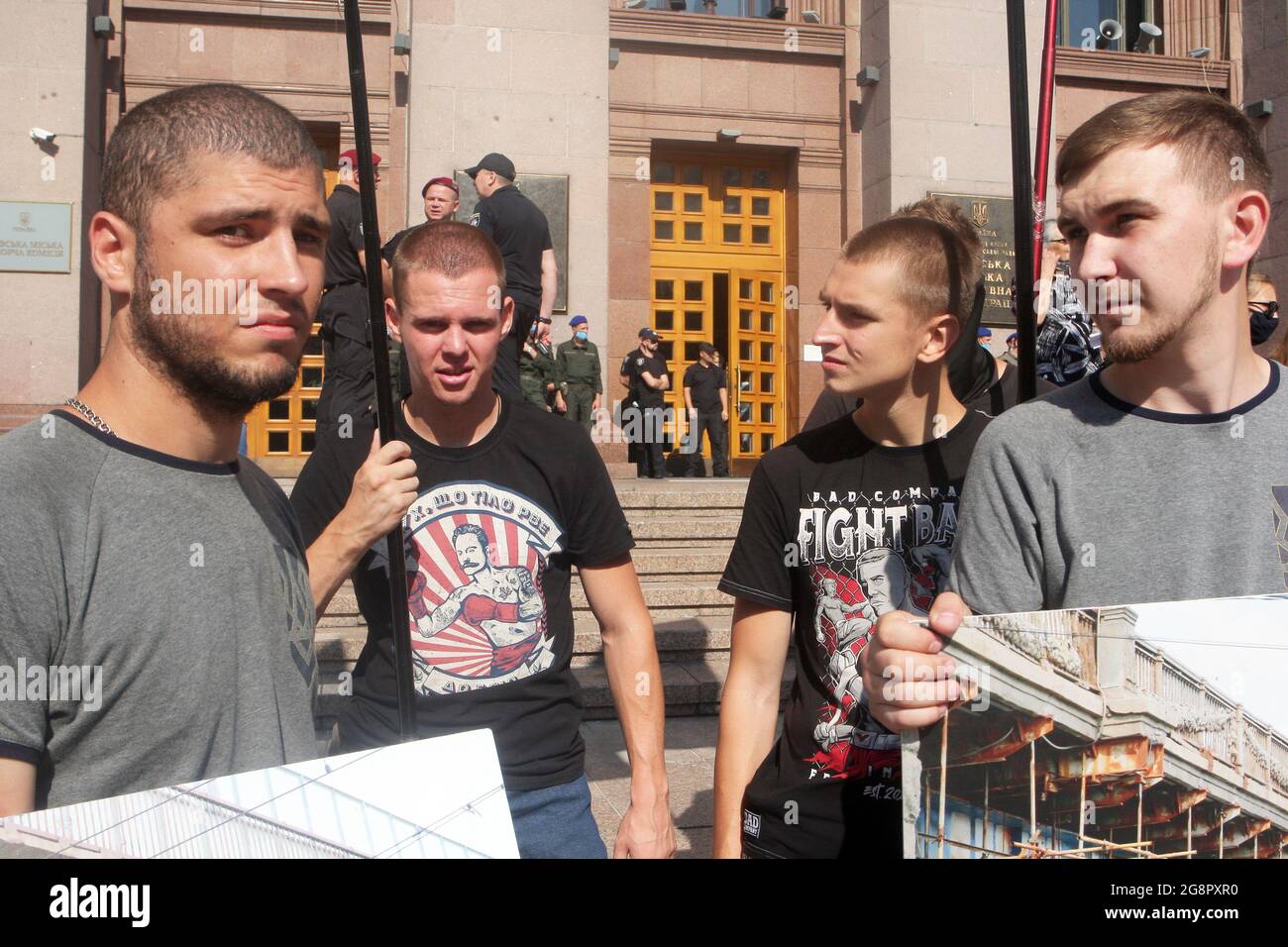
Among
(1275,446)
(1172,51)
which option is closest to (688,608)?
(1275,446)

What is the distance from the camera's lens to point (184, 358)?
1369 mm

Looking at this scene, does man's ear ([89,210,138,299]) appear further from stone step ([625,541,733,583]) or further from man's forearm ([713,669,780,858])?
stone step ([625,541,733,583])

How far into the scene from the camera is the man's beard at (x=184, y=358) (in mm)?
1359

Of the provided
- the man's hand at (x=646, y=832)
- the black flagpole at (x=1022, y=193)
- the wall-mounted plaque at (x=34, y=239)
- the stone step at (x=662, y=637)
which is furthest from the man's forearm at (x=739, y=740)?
the wall-mounted plaque at (x=34, y=239)

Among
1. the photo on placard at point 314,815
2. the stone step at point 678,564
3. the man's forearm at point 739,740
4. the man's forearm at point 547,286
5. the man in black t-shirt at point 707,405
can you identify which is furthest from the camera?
the man in black t-shirt at point 707,405

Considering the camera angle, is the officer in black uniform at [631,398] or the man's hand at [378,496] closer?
the man's hand at [378,496]

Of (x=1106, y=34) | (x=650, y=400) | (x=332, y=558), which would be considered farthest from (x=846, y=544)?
(x=1106, y=34)

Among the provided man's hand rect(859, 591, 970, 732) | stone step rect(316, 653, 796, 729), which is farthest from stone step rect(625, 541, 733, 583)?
man's hand rect(859, 591, 970, 732)

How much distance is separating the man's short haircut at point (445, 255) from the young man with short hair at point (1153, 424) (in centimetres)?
135

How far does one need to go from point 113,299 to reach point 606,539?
1.31m

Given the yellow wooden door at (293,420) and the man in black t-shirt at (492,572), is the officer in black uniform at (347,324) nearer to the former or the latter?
the man in black t-shirt at (492,572)

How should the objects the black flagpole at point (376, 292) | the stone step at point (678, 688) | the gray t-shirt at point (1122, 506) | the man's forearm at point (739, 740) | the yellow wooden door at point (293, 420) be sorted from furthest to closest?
the yellow wooden door at point (293, 420) → the stone step at point (678, 688) → the man's forearm at point (739, 740) → the black flagpole at point (376, 292) → the gray t-shirt at point (1122, 506)
